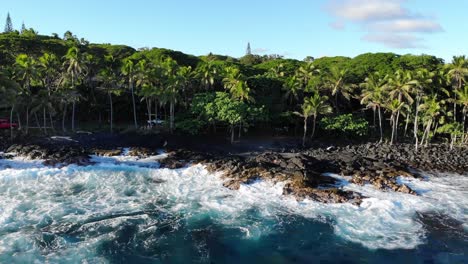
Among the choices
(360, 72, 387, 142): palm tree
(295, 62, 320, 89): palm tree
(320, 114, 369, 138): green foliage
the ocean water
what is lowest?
the ocean water

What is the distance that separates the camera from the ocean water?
23.4 m

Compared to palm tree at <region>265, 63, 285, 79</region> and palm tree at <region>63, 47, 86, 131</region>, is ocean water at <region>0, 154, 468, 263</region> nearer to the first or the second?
palm tree at <region>63, 47, 86, 131</region>

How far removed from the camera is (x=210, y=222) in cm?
2806

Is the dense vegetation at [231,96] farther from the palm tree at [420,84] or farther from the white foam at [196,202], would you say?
the white foam at [196,202]

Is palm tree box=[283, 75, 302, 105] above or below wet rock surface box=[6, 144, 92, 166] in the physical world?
above

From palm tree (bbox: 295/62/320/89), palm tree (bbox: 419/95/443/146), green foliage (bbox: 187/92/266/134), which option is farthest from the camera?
palm tree (bbox: 295/62/320/89)

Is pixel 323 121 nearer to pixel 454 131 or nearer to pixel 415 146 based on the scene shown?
pixel 415 146

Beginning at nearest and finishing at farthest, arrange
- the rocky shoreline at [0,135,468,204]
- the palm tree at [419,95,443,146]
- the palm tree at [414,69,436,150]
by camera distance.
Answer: the rocky shoreline at [0,135,468,204], the palm tree at [419,95,443,146], the palm tree at [414,69,436,150]

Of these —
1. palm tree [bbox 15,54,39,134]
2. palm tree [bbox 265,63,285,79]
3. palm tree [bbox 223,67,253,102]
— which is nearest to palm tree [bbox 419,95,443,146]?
palm tree [bbox 265,63,285,79]

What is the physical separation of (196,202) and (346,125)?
3091cm

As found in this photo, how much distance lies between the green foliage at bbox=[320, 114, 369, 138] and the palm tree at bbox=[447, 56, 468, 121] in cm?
1285

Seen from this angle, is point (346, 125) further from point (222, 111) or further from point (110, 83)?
point (110, 83)

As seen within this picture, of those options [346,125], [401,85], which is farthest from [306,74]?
[401,85]

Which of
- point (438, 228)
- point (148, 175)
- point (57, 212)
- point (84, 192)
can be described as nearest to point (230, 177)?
point (148, 175)
